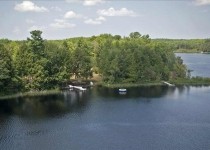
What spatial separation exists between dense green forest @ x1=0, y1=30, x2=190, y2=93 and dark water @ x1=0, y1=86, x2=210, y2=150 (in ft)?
20.1

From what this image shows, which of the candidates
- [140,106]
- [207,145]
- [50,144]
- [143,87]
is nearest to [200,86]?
[143,87]

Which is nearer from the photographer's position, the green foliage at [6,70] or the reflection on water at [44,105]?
the reflection on water at [44,105]

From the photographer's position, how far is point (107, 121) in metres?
59.9

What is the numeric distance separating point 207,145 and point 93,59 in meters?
59.6

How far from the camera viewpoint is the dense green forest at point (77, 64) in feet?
264

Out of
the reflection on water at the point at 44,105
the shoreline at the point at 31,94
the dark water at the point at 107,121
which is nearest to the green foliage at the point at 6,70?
the shoreline at the point at 31,94

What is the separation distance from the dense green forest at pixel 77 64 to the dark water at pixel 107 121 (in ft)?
20.1

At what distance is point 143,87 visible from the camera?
302ft

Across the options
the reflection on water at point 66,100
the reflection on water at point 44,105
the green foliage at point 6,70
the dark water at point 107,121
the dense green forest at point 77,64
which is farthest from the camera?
the dense green forest at point 77,64

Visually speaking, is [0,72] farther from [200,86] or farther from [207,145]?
[200,86]

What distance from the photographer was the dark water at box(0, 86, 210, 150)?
161ft

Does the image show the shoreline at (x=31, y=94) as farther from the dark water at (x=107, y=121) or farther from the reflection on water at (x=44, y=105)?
the dark water at (x=107, y=121)

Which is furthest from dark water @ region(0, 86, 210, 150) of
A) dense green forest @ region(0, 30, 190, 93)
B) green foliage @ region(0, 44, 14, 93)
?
dense green forest @ region(0, 30, 190, 93)

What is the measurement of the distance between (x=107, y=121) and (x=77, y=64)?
119ft
